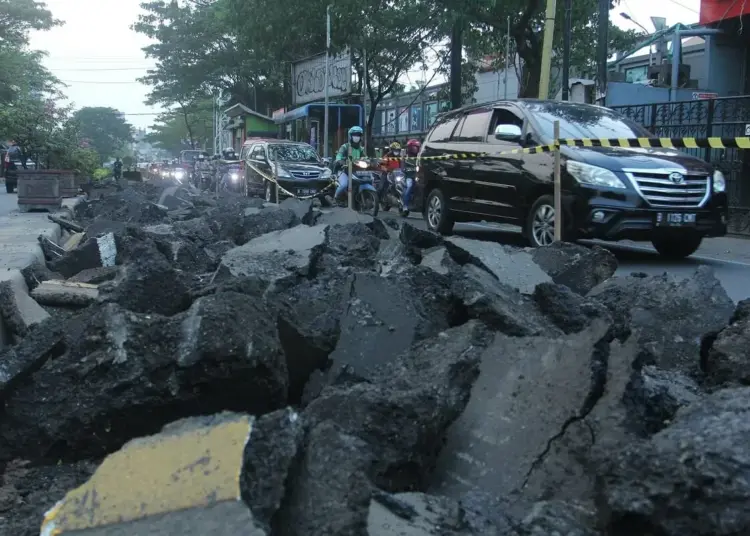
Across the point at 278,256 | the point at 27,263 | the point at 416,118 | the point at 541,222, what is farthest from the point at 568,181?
the point at 416,118

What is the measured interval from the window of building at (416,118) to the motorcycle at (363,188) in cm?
2331

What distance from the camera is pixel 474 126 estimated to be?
10500 millimetres

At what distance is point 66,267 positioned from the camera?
21.2 feet

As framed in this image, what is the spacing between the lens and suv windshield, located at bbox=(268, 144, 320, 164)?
20578 millimetres

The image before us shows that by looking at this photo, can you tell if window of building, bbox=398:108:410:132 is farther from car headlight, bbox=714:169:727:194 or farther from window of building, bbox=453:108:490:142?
car headlight, bbox=714:169:727:194

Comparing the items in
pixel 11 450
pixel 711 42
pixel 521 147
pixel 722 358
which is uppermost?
pixel 711 42

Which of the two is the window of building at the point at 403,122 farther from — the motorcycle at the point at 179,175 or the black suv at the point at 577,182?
the black suv at the point at 577,182

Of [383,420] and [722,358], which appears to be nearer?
[383,420]

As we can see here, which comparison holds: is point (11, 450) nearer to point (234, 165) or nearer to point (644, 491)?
point (644, 491)

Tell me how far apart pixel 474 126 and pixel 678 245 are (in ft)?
9.76

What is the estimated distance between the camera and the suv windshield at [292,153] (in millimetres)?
20578

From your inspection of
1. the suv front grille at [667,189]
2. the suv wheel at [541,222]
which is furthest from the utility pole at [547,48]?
the suv front grille at [667,189]

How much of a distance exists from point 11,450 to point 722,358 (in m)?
2.91

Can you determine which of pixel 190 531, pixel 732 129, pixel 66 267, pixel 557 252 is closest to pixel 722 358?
pixel 557 252
